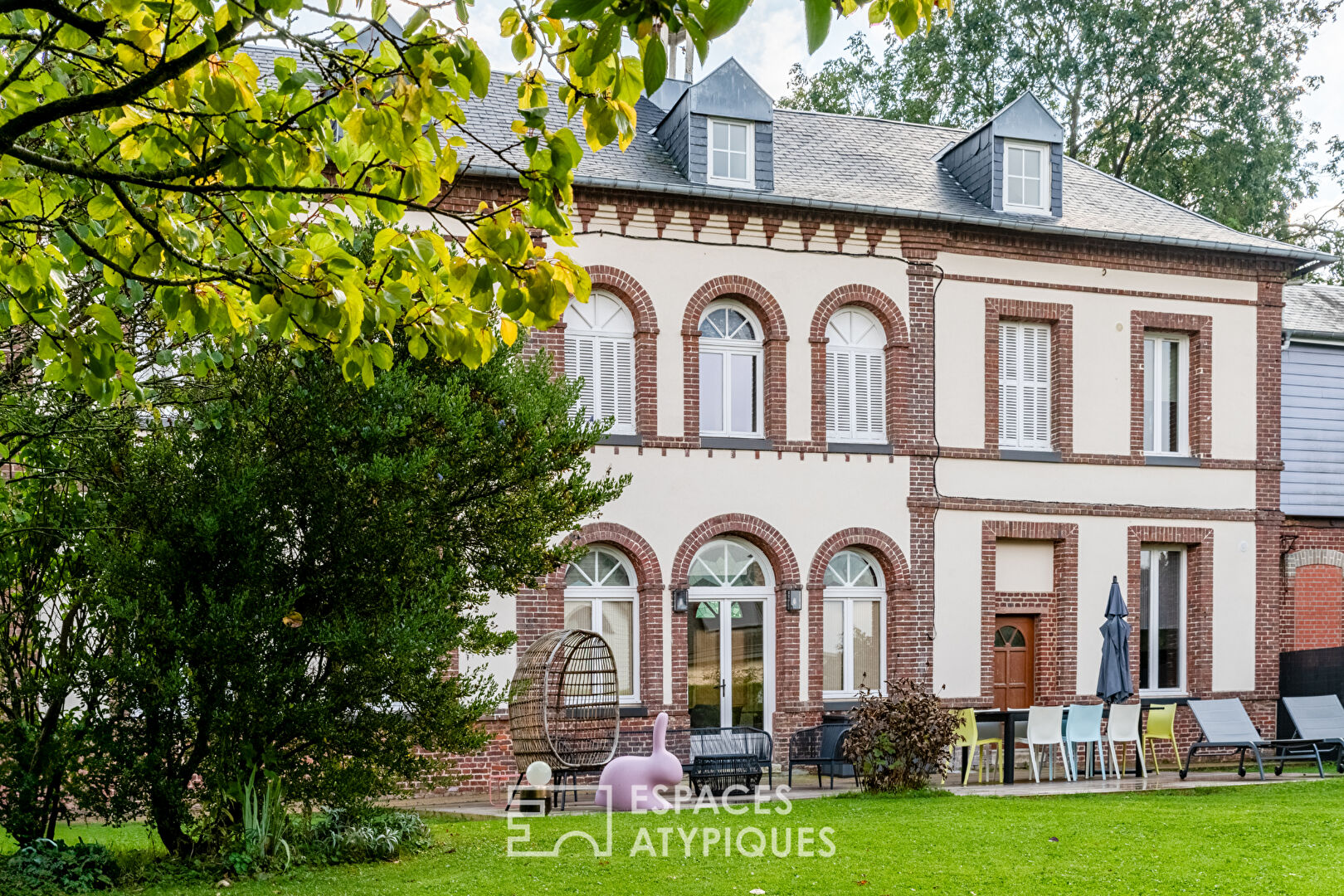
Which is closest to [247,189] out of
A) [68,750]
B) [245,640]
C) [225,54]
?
[225,54]

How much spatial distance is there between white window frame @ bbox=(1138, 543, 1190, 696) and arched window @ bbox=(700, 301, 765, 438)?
6.04 metres

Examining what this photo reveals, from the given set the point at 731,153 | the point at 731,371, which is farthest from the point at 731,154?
the point at 731,371

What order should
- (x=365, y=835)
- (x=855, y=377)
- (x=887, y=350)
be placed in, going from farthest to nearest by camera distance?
(x=887, y=350), (x=855, y=377), (x=365, y=835)

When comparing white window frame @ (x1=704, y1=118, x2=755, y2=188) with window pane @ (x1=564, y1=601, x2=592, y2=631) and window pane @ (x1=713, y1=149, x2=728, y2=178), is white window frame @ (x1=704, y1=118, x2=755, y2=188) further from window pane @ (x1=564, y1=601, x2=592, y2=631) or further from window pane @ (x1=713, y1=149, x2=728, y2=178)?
window pane @ (x1=564, y1=601, x2=592, y2=631)

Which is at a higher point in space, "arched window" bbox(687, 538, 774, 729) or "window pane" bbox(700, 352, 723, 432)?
"window pane" bbox(700, 352, 723, 432)

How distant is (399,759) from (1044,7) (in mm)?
24309

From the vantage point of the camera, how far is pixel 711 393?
57.7ft

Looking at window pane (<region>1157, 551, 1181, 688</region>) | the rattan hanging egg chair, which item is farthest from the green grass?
window pane (<region>1157, 551, 1181, 688</region>)

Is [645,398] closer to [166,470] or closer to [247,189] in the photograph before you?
[166,470]

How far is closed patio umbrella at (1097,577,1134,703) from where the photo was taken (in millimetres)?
16266

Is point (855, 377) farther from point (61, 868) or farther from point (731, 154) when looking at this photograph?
point (61, 868)

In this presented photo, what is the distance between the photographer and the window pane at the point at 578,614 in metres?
16.8

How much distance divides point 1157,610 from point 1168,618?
0.88 feet

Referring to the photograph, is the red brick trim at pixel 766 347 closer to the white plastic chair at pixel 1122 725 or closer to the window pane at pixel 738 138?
the window pane at pixel 738 138
